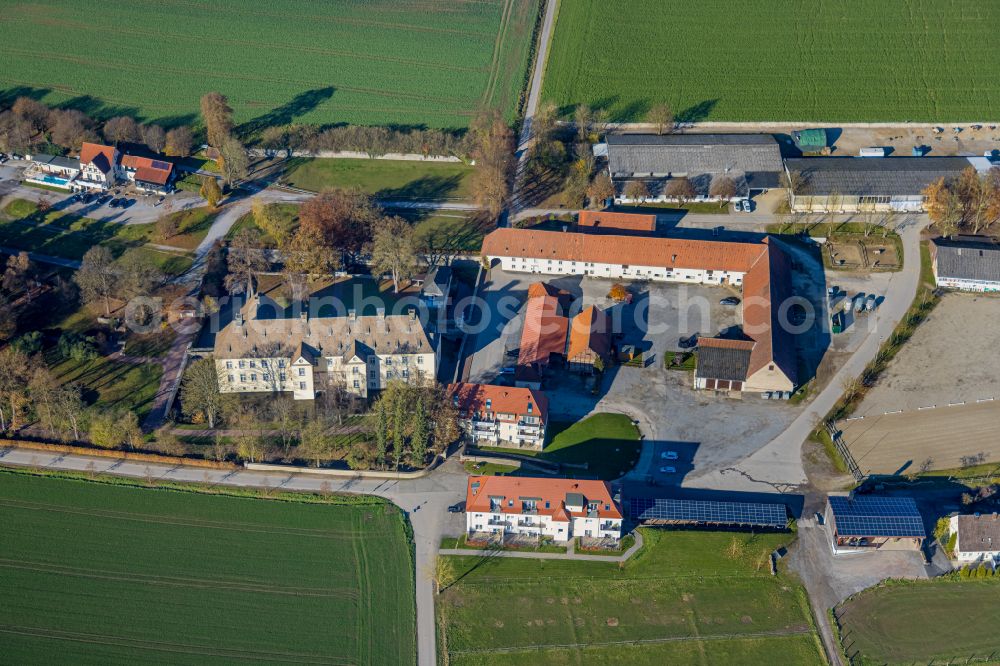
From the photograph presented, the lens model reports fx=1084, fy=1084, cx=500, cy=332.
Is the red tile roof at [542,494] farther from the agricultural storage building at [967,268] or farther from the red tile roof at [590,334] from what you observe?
the agricultural storage building at [967,268]

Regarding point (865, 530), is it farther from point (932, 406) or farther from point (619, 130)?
→ point (619, 130)

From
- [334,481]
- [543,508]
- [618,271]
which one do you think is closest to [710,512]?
[543,508]

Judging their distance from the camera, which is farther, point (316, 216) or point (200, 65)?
point (200, 65)

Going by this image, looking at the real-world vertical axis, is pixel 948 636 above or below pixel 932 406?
below

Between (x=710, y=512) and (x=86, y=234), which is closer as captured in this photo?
(x=710, y=512)

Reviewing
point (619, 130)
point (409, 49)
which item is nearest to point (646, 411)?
point (619, 130)

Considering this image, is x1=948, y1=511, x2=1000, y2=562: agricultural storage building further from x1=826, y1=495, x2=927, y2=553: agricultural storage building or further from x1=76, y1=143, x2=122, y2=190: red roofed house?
x1=76, y1=143, x2=122, y2=190: red roofed house

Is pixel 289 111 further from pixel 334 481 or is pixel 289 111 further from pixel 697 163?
pixel 334 481
